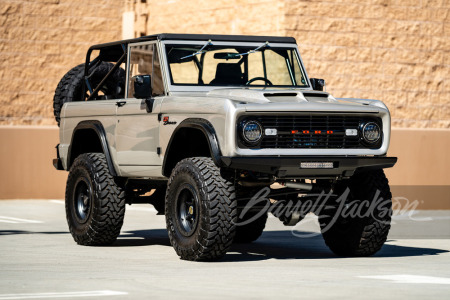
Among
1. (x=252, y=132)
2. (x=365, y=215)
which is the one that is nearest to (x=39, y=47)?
(x=365, y=215)

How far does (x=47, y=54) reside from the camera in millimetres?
21469

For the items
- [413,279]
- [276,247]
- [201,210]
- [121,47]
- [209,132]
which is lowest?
[276,247]

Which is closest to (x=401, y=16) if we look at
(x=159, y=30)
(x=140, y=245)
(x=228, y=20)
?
(x=228, y=20)

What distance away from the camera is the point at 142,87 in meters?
11.0

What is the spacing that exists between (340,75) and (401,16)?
1.63 m

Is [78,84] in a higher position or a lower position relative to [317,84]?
lower

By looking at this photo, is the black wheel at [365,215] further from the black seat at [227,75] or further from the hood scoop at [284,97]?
the black seat at [227,75]

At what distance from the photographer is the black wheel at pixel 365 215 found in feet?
35.7

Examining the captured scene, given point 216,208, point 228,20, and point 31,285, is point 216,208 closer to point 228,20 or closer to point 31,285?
point 31,285

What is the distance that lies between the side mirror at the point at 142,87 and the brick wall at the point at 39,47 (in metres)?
10.3

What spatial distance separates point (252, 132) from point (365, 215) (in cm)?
173

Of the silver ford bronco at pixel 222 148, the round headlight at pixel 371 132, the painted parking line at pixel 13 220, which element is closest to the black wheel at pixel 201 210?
the silver ford bronco at pixel 222 148

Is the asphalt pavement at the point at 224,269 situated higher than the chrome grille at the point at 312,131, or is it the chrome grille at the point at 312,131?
the chrome grille at the point at 312,131

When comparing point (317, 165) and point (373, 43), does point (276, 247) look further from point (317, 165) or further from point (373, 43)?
point (373, 43)
